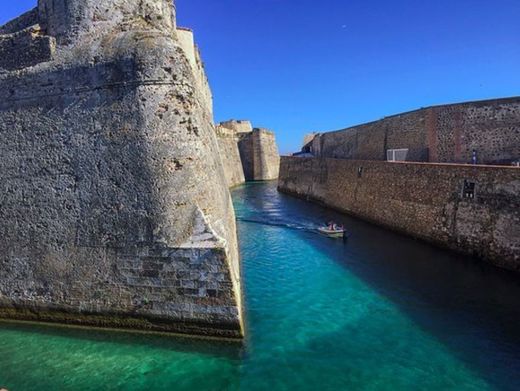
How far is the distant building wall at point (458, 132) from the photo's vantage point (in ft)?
56.5

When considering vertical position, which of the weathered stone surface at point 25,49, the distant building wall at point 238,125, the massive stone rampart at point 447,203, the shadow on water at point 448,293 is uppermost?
the distant building wall at point 238,125

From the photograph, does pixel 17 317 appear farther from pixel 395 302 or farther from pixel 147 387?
pixel 395 302

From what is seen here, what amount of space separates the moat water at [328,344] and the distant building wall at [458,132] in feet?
25.7

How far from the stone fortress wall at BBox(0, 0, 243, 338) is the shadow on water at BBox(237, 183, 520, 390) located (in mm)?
3381

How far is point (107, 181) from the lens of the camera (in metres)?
7.92

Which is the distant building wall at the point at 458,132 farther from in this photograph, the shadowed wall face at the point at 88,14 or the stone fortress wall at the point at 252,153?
the stone fortress wall at the point at 252,153

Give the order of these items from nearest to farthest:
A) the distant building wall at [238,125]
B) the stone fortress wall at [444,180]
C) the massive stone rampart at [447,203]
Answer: the massive stone rampart at [447,203], the stone fortress wall at [444,180], the distant building wall at [238,125]

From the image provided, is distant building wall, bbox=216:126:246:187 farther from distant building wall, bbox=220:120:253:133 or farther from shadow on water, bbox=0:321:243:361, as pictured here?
shadow on water, bbox=0:321:243:361

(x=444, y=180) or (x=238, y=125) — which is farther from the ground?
(x=238, y=125)

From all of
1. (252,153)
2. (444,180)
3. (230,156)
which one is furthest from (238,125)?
(444,180)

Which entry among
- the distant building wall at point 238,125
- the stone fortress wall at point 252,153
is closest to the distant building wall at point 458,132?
the stone fortress wall at point 252,153

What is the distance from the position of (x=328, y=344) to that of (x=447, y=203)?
9215mm

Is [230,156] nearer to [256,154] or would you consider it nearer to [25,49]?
[256,154]

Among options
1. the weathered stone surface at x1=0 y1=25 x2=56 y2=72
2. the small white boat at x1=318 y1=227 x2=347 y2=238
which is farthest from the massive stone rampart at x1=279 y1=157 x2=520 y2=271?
the weathered stone surface at x1=0 y1=25 x2=56 y2=72
